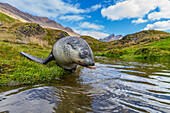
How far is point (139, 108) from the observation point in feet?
6.37

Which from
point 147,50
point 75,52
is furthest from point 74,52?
point 147,50

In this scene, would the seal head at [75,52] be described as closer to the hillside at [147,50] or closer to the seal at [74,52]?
the seal at [74,52]

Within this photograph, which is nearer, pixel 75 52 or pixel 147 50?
pixel 75 52

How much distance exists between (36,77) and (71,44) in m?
1.87

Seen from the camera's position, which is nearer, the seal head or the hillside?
the seal head

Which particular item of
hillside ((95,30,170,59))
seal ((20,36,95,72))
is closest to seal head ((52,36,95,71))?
seal ((20,36,95,72))

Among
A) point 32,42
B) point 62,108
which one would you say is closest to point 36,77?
point 62,108

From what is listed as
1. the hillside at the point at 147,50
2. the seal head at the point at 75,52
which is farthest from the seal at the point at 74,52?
the hillside at the point at 147,50

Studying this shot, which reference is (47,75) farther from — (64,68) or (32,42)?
(32,42)

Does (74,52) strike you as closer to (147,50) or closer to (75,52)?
(75,52)

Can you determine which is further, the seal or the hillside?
the hillside

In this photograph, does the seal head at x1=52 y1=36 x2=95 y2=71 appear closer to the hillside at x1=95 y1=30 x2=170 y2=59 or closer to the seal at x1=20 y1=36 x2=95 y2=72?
the seal at x1=20 y1=36 x2=95 y2=72

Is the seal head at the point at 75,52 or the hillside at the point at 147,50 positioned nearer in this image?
the seal head at the point at 75,52

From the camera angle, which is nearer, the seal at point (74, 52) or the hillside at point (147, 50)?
the seal at point (74, 52)
